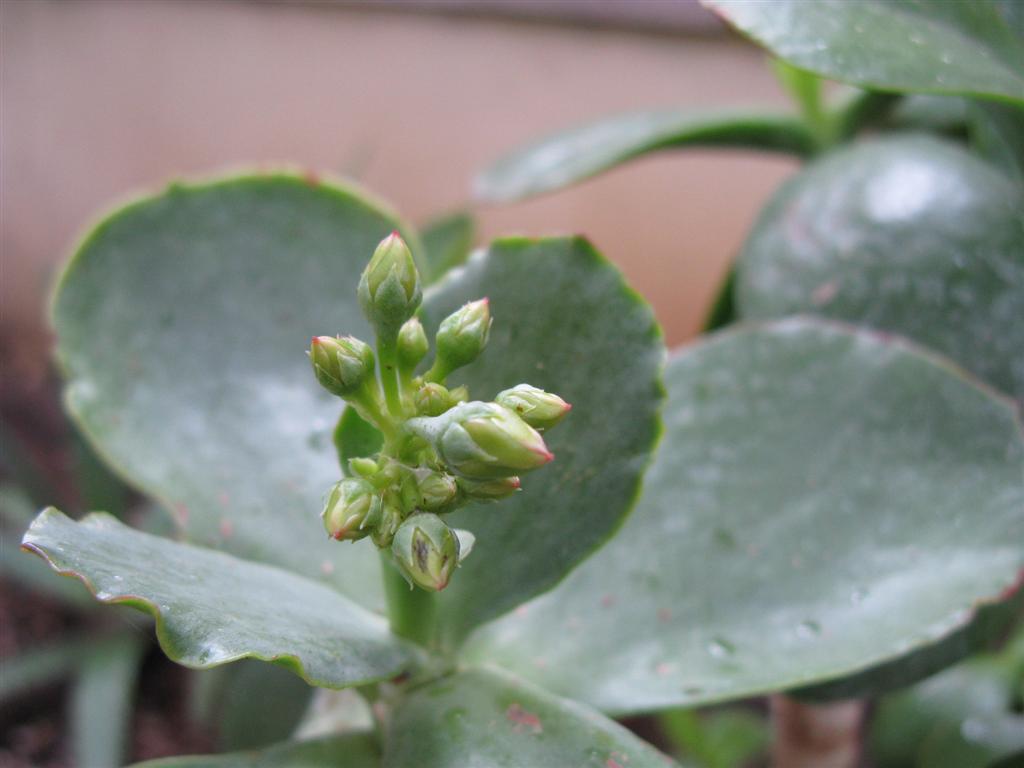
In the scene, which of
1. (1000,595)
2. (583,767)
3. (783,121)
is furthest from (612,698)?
(783,121)

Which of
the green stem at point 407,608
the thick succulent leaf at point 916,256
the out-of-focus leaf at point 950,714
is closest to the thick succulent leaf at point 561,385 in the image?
the green stem at point 407,608

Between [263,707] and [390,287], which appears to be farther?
[263,707]

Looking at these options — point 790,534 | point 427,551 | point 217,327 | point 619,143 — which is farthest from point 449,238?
point 427,551

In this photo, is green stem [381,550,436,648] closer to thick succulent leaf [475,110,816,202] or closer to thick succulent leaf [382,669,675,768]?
thick succulent leaf [382,669,675,768]

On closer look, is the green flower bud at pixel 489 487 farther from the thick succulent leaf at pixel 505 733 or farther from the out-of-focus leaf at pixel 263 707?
the out-of-focus leaf at pixel 263 707

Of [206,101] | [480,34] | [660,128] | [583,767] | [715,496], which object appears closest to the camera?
[583,767]

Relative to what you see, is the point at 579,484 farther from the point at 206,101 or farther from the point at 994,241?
the point at 206,101

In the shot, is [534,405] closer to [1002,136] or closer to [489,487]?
[489,487]
